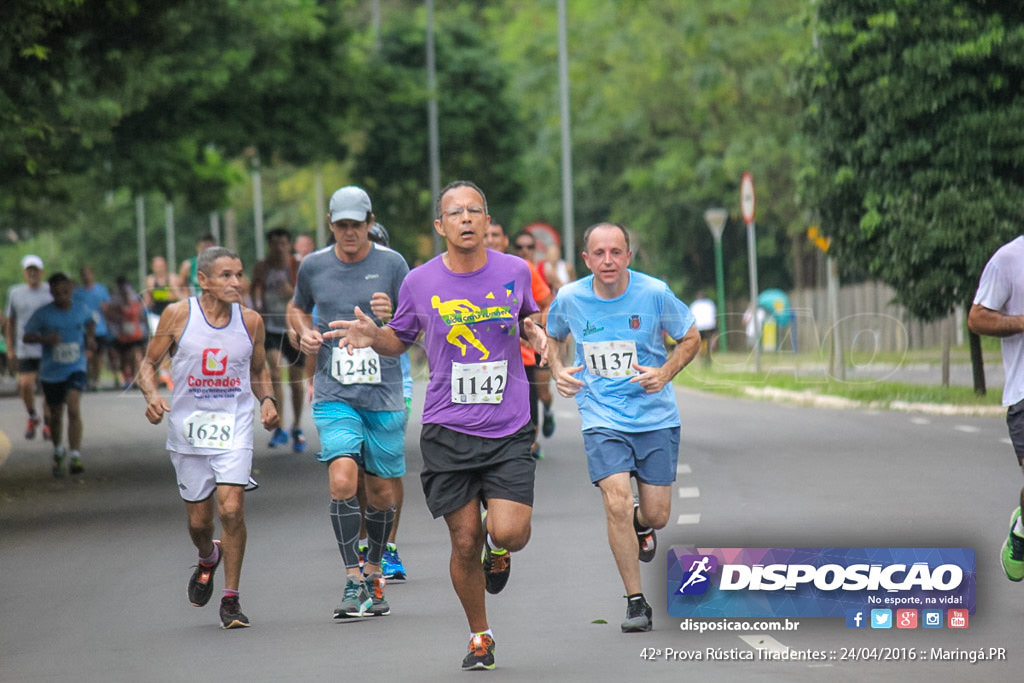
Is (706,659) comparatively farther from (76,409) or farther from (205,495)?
(76,409)

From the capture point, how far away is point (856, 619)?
26.0 feet

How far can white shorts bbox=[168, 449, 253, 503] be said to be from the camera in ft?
31.3

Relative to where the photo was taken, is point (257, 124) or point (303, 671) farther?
point (257, 124)

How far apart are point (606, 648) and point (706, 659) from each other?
1.64 ft

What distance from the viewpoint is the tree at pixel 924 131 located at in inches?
899

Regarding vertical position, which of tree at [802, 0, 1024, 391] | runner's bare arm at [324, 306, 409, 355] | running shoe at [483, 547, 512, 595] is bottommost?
running shoe at [483, 547, 512, 595]

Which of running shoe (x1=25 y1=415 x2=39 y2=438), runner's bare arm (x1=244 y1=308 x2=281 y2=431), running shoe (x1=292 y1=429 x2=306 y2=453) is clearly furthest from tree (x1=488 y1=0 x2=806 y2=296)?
runner's bare arm (x1=244 y1=308 x2=281 y2=431)

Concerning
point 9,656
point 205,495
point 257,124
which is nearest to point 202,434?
point 205,495

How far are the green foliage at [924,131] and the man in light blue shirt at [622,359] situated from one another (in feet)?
46.7

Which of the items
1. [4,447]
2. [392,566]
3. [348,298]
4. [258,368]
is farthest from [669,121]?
[258,368]

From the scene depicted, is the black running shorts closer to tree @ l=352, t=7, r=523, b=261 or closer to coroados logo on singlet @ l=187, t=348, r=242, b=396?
coroados logo on singlet @ l=187, t=348, r=242, b=396

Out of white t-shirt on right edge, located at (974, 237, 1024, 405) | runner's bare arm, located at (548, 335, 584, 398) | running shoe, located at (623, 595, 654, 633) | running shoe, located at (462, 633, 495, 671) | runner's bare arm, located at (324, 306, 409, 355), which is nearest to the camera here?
running shoe, located at (462, 633, 495, 671)

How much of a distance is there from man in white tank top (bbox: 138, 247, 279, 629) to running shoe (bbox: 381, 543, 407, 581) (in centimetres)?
125

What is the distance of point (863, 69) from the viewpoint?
23703 mm
